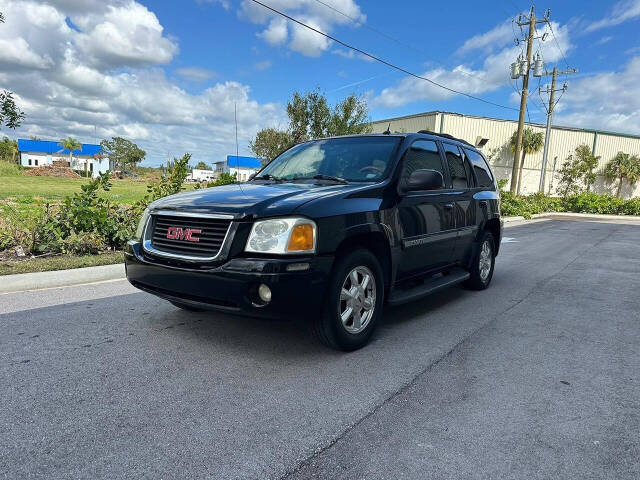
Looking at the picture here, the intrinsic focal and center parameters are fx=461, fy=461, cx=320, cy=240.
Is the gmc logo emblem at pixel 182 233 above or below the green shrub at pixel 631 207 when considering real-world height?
above

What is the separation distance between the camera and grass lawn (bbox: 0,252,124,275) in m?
5.85

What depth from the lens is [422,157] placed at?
15.4ft

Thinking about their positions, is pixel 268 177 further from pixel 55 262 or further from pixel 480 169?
pixel 55 262

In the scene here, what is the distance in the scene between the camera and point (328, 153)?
4789 millimetres

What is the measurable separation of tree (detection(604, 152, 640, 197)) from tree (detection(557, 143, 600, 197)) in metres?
2.33

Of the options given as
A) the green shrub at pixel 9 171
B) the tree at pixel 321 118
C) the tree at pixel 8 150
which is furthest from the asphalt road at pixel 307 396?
the tree at pixel 8 150

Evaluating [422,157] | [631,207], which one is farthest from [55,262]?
[631,207]

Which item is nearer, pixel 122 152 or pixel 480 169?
pixel 480 169

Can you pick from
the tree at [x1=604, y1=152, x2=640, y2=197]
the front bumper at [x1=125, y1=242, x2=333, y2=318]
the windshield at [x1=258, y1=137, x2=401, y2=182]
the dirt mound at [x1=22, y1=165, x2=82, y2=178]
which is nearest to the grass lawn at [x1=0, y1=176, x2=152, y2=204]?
the windshield at [x1=258, y1=137, x2=401, y2=182]

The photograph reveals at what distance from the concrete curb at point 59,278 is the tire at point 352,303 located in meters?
3.91

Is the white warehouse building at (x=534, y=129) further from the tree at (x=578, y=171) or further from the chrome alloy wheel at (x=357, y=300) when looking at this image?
the chrome alloy wheel at (x=357, y=300)

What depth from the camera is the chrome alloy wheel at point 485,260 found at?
20.0 feet

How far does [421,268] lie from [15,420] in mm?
3422

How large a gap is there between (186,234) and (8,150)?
106 metres
